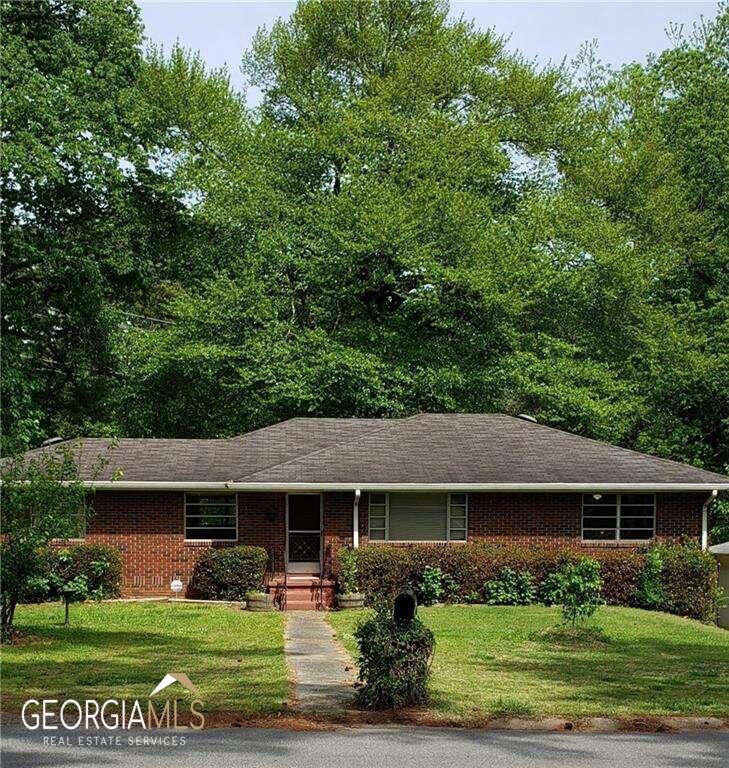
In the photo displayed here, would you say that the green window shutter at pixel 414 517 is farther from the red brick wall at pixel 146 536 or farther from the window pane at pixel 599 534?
the red brick wall at pixel 146 536

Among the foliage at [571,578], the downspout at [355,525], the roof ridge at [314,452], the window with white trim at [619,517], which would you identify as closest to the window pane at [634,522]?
the window with white trim at [619,517]

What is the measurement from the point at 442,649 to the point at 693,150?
28.7 meters

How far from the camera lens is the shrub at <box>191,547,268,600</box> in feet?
84.3

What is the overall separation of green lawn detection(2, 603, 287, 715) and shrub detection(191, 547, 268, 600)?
1815 millimetres

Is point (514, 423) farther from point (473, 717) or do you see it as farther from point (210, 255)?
point (473, 717)

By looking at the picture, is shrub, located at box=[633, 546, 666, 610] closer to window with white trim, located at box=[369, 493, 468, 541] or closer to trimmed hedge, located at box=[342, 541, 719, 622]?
trimmed hedge, located at box=[342, 541, 719, 622]

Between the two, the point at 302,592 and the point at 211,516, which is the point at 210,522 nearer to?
the point at 211,516

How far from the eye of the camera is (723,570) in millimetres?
26750

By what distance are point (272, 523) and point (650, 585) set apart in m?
8.27

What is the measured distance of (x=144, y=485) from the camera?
84.7 feet

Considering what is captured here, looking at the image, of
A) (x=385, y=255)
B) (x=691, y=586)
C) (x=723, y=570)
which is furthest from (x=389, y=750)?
(x=385, y=255)

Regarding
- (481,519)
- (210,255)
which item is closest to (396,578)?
(481,519)

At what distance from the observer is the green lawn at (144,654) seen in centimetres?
1300
